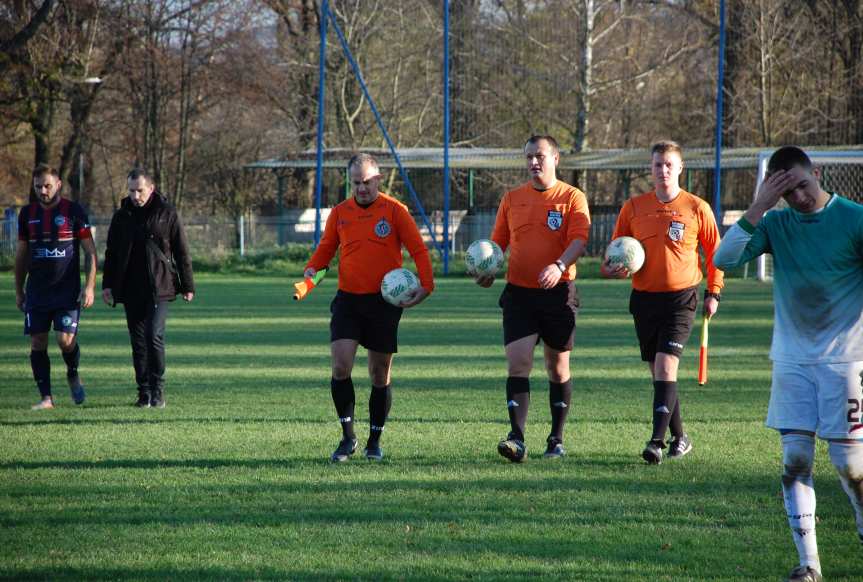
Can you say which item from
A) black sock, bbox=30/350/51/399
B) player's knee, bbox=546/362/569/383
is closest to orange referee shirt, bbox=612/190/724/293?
player's knee, bbox=546/362/569/383

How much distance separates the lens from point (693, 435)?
910 cm

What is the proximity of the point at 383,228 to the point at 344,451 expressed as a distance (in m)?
1.59

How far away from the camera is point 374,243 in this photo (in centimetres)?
809

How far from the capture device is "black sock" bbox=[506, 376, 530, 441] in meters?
7.99

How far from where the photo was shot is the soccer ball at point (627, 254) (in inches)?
307

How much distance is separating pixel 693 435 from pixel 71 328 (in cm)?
573

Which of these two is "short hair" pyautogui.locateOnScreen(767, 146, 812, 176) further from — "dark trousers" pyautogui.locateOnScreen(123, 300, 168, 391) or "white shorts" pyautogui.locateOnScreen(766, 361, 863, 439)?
"dark trousers" pyautogui.locateOnScreen(123, 300, 168, 391)

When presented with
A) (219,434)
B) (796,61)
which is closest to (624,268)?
(219,434)

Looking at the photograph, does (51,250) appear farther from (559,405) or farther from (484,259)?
(559,405)

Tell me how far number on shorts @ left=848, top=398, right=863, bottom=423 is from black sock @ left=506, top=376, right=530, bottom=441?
9.87 feet

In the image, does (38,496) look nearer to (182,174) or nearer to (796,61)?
(796,61)

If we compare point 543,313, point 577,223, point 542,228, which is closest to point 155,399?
point 543,313

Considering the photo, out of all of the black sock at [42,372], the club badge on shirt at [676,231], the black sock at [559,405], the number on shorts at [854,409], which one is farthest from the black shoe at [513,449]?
the black sock at [42,372]

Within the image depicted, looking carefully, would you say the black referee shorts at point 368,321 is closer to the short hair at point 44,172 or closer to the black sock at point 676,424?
the black sock at point 676,424
